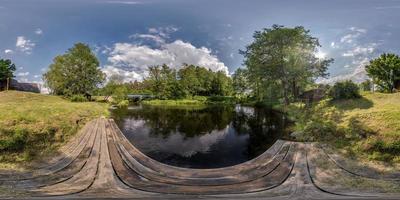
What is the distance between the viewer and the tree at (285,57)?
3697 cm

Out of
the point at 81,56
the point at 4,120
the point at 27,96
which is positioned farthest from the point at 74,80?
the point at 4,120

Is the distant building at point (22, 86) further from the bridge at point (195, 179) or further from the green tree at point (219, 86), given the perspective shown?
the green tree at point (219, 86)

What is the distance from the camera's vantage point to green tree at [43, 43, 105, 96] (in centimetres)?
5103

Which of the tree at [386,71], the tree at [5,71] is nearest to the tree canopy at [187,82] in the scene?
the tree at [5,71]

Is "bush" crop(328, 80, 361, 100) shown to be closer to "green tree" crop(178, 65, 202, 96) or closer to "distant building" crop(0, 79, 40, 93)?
"distant building" crop(0, 79, 40, 93)

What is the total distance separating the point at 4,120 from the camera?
14.4 metres

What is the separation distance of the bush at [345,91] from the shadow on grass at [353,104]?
0.73 meters

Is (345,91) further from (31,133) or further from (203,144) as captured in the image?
(31,133)

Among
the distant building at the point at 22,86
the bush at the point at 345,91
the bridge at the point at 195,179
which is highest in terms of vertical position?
the distant building at the point at 22,86

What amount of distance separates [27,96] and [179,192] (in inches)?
1335

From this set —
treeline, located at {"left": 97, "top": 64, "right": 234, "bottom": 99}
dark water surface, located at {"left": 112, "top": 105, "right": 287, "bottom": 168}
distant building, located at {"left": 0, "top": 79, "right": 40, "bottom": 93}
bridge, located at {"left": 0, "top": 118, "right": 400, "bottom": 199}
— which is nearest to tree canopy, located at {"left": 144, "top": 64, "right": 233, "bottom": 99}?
treeline, located at {"left": 97, "top": 64, "right": 234, "bottom": 99}

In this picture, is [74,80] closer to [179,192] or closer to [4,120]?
[4,120]

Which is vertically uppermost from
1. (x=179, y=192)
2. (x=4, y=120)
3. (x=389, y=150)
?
(x=4, y=120)

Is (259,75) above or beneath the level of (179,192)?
above
